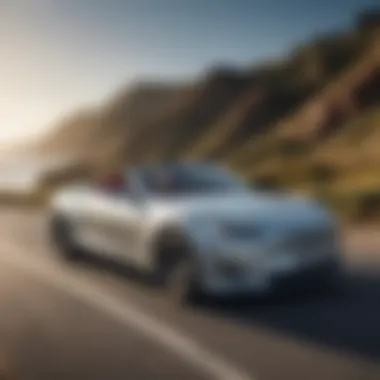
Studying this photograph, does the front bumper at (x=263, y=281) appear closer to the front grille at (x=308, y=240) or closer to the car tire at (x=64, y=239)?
the front grille at (x=308, y=240)

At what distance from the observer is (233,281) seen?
516cm

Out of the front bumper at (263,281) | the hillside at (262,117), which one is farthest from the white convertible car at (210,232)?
the hillside at (262,117)

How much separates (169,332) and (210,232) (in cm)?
83

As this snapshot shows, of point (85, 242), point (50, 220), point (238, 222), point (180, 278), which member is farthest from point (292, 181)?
point (50, 220)

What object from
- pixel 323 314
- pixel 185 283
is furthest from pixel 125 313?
pixel 323 314

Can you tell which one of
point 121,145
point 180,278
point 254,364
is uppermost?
point 121,145

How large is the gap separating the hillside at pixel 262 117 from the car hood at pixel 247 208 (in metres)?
0.19

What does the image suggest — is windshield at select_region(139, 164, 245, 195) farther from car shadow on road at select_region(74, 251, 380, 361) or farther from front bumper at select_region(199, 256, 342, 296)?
car shadow on road at select_region(74, 251, 380, 361)

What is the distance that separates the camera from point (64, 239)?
23.3 ft

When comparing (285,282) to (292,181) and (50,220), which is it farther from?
(50,220)

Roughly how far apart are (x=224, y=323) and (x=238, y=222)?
2.25 ft

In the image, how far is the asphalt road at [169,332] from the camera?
13.0 ft

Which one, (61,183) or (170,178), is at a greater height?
(170,178)

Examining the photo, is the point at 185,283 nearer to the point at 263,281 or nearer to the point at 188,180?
the point at 263,281
